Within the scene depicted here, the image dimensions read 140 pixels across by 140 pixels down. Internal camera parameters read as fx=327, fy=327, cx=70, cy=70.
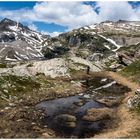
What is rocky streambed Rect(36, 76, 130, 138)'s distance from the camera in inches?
1532

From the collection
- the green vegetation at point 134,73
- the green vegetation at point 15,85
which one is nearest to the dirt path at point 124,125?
the green vegetation at point 15,85

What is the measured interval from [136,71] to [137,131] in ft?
177

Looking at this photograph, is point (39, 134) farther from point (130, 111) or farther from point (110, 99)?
point (110, 99)

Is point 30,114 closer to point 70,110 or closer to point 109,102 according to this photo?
point 70,110

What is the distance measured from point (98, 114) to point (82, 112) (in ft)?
8.94

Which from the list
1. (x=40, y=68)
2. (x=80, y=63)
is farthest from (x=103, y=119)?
(x=80, y=63)

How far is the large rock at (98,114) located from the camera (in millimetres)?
44662

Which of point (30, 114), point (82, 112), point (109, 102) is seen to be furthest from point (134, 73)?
point (30, 114)

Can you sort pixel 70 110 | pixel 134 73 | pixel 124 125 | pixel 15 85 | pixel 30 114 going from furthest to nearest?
pixel 134 73, pixel 15 85, pixel 70 110, pixel 30 114, pixel 124 125

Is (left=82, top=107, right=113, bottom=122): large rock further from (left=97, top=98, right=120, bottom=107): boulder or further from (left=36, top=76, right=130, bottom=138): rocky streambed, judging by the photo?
(left=97, top=98, right=120, bottom=107): boulder

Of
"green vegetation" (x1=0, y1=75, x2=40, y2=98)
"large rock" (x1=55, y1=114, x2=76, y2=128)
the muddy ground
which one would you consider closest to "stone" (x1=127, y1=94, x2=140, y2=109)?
the muddy ground

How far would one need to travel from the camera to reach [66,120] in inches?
1681

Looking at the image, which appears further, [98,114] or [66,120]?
[98,114]

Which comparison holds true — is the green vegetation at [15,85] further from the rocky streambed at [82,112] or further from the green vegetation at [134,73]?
the green vegetation at [134,73]
